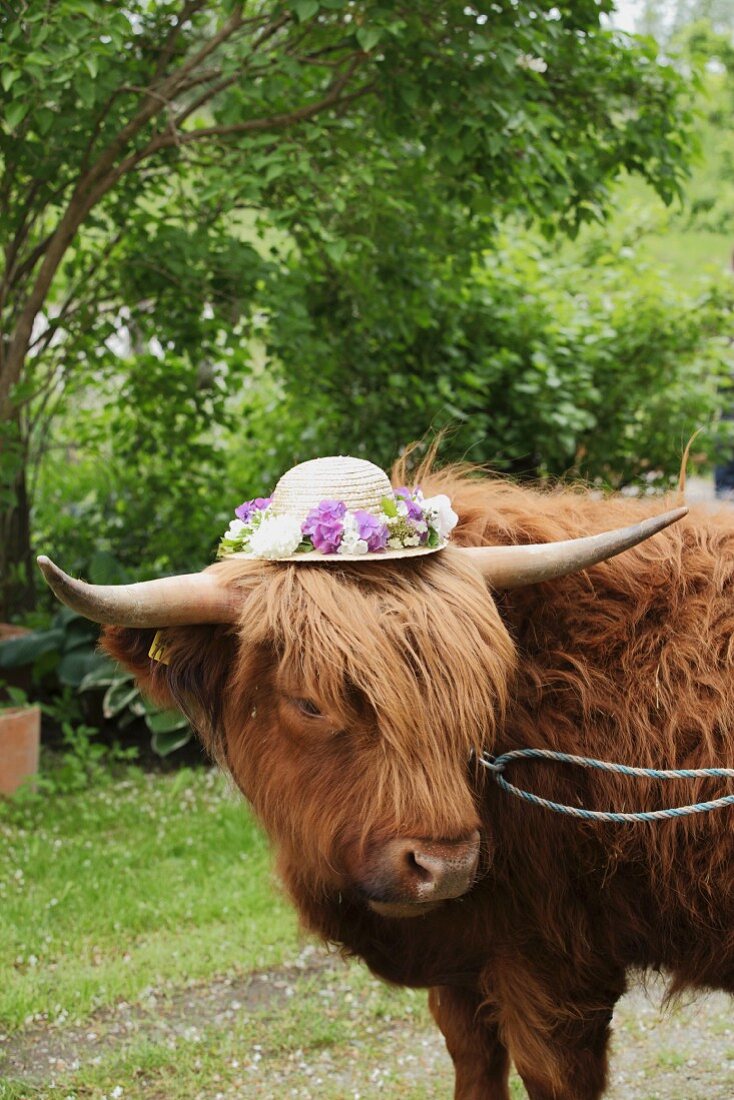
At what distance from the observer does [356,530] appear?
246cm

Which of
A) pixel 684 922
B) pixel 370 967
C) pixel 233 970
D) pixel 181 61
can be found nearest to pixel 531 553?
pixel 684 922

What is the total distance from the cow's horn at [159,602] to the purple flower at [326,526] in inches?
9.7

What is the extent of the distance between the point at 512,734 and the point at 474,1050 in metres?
1.08

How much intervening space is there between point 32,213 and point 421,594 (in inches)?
177

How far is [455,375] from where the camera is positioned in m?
7.20

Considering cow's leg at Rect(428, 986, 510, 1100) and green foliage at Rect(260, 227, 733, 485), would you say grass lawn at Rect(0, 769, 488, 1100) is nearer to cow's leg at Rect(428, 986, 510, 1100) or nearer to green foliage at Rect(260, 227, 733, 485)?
cow's leg at Rect(428, 986, 510, 1100)

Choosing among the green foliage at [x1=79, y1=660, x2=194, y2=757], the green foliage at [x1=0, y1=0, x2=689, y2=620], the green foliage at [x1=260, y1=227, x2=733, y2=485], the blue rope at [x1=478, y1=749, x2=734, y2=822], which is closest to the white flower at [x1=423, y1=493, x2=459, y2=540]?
the blue rope at [x1=478, y1=749, x2=734, y2=822]

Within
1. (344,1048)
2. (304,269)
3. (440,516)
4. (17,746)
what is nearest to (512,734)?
(440,516)

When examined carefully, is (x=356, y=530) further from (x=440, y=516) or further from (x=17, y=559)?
(x=17, y=559)

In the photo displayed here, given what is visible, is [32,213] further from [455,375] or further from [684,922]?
[684,922]

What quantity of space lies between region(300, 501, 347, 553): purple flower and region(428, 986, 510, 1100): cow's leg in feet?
4.72

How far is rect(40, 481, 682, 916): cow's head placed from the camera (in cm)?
230

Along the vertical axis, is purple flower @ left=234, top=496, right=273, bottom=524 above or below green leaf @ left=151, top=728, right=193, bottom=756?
above

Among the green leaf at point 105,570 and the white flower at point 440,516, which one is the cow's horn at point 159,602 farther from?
the green leaf at point 105,570
